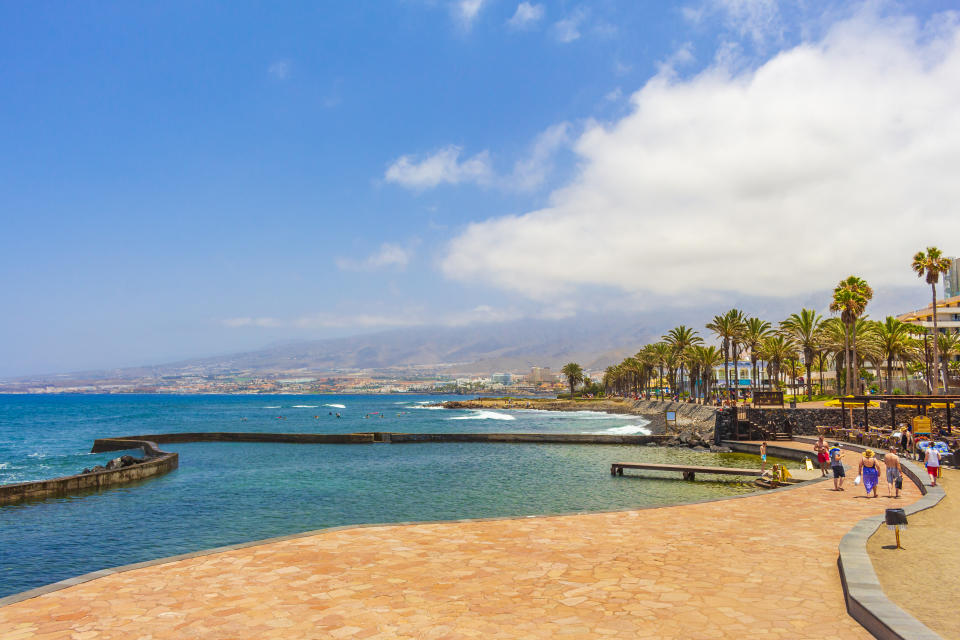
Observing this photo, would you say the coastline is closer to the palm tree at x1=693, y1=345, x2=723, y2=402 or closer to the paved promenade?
the palm tree at x1=693, y1=345, x2=723, y2=402

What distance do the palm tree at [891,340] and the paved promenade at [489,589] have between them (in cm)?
5404

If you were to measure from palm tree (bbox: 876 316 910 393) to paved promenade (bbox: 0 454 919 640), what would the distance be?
5404cm

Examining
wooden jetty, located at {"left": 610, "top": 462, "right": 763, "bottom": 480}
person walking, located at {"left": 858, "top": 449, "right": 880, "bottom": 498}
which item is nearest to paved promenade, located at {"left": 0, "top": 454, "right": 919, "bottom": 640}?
person walking, located at {"left": 858, "top": 449, "right": 880, "bottom": 498}

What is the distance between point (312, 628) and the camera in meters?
8.23

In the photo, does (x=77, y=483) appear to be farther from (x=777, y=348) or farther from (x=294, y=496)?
(x=777, y=348)

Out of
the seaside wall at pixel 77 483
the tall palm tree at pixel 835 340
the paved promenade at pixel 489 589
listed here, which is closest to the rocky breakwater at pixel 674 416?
the tall palm tree at pixel 835 340

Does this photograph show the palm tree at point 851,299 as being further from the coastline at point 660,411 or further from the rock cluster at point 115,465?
the rock cluster at point 115,465

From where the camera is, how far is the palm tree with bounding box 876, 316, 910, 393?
58.9 m

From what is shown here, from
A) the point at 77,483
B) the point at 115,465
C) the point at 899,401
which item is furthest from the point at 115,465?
the point at 899,401

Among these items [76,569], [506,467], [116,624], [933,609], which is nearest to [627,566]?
[933,609]

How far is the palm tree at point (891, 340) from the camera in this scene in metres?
58.9

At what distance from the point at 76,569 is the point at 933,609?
18833 mm

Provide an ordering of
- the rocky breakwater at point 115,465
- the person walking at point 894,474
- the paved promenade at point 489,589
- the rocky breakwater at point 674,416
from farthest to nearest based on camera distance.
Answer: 1. the rocky breakwater at point 674,416
2. the rocky breakwater at point 115,465
3. the person walking at point 894,474
4. the paved promenade at point 489,589

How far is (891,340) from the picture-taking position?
2309 inches
